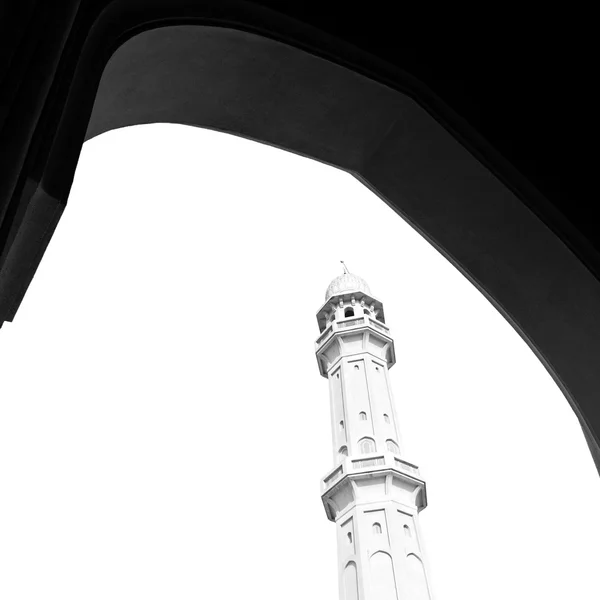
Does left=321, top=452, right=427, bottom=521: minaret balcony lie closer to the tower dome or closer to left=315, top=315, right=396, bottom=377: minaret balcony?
left=315, top=315, right=396, bottom=377: minaret balcony

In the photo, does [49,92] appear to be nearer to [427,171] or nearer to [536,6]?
[427,171]

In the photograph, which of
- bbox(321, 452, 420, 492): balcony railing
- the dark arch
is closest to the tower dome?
bbox(321, 452, 420, 492): balcony railing

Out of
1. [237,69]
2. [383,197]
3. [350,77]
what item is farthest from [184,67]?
[383,197]

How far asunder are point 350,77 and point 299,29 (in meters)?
0.16

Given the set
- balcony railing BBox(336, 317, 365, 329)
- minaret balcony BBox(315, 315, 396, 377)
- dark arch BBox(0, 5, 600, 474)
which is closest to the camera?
→ dark arch BBox(0, 5, 600, 474)

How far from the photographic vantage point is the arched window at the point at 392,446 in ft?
50.7

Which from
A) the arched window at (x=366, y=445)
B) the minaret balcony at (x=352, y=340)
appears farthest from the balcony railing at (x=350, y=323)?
the arched window at (x=366, y=445)

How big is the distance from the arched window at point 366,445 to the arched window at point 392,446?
0.33 m

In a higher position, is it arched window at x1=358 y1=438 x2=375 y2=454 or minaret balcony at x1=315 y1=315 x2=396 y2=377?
minaret balcony at x1=315 y1=315 x2=396 y2=377

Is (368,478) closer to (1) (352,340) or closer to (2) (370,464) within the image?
(2) (370,464)

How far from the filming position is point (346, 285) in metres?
20.0

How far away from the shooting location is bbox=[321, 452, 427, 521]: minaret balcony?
14.4 metres

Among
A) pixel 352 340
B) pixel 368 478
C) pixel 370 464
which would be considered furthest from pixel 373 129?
pixel 352 340

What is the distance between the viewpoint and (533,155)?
64.3 inches
